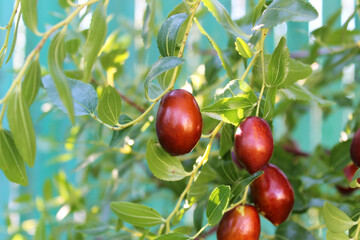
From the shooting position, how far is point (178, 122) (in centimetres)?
32

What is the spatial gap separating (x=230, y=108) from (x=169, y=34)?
7 centimetres

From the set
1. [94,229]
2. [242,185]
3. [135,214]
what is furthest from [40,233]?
[242,185]

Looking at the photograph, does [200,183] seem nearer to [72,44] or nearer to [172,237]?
[172,237]

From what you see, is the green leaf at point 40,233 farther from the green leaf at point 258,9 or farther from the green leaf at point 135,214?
the green leaf at point 258,9

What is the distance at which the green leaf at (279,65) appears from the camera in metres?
0.32

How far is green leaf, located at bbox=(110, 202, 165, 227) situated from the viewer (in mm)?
373

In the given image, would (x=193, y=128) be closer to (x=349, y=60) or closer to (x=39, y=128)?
(x=349, y=60)

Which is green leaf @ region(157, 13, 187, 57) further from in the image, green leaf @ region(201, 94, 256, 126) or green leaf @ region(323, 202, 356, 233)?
green leaf @ region(323, 202, 356, 233)

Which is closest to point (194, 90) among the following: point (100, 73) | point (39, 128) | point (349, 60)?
point (100, 73)

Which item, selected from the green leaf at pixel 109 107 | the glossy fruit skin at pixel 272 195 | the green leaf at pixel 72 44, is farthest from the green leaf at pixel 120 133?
the green leaf at pixel 72 44

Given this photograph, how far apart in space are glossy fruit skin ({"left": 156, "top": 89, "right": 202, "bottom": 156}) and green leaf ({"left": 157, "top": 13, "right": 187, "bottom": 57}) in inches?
1.3

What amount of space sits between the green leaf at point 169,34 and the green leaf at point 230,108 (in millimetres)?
55

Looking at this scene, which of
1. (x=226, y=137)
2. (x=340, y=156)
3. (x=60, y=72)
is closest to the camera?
(x=60, y=72)

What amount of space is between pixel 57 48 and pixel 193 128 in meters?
0.11
